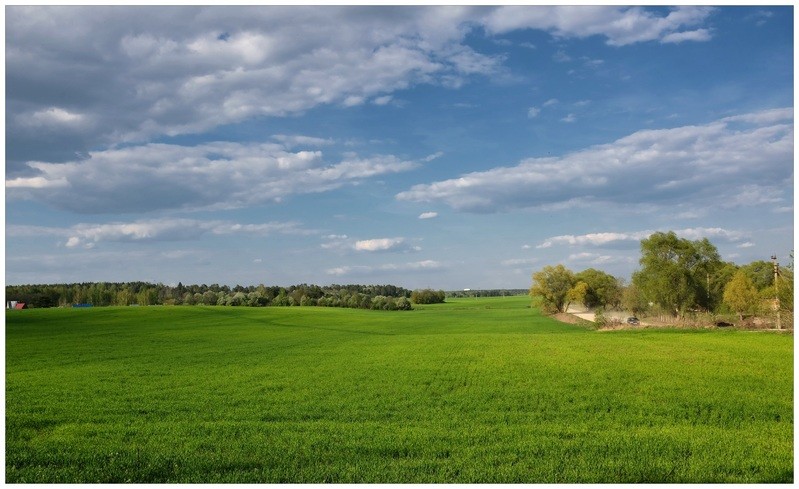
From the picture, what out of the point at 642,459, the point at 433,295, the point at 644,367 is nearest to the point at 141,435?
the point at 642,459

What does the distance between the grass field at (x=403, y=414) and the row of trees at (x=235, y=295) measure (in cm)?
3673

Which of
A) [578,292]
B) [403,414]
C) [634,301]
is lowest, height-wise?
[403,414]

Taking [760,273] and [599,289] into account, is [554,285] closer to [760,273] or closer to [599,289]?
[599,289]

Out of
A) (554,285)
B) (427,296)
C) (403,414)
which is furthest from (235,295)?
(403,414)

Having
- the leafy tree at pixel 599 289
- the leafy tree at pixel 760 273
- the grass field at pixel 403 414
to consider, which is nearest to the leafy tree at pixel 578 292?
the leafy tree at pixel 599 289

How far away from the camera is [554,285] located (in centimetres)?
6206

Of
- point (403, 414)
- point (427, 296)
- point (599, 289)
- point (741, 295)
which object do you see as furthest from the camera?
point (427, 296)

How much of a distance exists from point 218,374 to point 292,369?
249 cm

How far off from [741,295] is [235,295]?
49.3 m

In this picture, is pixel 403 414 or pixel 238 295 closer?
pixel 403 414

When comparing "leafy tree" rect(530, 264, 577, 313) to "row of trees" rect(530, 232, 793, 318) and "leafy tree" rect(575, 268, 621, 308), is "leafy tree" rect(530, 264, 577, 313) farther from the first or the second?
"row of trees" rect(530, 232, 793, 318)

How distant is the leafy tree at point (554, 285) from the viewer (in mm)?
61438

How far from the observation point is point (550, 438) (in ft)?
32.6

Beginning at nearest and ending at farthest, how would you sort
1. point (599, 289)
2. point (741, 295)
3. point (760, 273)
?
point (741, 295), point (760, 273), point (599, 289)
